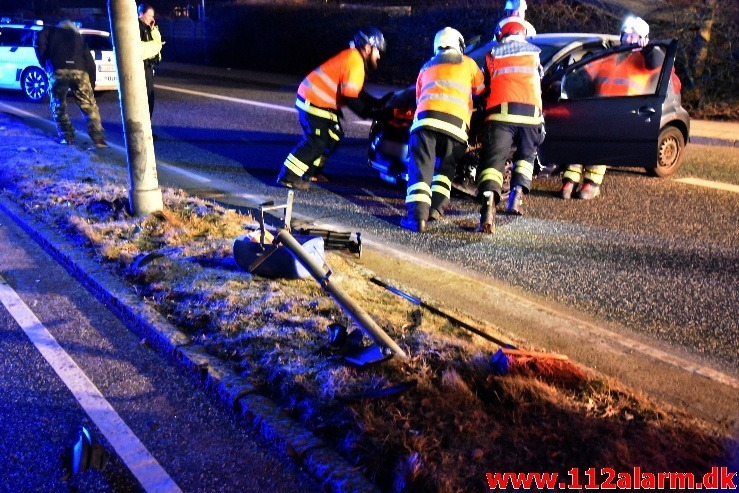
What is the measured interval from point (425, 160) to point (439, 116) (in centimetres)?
42

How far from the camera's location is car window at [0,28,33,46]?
49.7ft

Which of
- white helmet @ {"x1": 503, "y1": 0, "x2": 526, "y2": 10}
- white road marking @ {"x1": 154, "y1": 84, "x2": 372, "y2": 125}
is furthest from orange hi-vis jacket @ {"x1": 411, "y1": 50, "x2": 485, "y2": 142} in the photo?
white road marking @ {"x1": 154, "y1": 84, "x2": 372, "y2": 125}

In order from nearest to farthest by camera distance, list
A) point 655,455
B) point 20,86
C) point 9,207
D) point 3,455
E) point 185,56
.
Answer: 1. point 655,455
2. point 3,455
3. point 9,207
4. point 20,86
5. point 185,56

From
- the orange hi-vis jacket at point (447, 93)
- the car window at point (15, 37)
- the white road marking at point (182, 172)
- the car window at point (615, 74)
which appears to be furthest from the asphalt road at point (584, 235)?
the car window at point (15, 37)

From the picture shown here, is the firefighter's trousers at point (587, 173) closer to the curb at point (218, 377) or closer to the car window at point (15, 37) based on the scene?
the curb at point (218, 377)

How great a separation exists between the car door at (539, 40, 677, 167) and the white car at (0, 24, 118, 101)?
10.3 meters

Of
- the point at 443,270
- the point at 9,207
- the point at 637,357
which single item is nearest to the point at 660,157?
the point at 443,270

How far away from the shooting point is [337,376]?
3627mm

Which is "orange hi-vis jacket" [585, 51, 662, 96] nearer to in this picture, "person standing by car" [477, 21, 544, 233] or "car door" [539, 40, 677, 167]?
"car door" [539, 40, 677, 167]

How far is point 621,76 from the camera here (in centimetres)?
765

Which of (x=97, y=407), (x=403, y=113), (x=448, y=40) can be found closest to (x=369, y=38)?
(x=403, y=113)

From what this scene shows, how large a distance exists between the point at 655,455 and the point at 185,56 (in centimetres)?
2727

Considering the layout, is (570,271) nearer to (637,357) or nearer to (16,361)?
(637,357)

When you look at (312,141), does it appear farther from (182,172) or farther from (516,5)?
(516,5)
